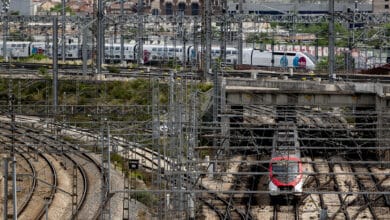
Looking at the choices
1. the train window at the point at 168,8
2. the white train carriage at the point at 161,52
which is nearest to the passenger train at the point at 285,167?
the white train carriage at the point at 161,52

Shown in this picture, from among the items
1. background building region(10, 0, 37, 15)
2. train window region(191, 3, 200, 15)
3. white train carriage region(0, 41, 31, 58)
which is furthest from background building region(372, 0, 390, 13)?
white train carriage region(0, 41, 31, 58)

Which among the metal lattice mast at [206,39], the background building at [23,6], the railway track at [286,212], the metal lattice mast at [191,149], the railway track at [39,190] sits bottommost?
the railway track at [286,212]

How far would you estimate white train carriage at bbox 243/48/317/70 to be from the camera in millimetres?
43469

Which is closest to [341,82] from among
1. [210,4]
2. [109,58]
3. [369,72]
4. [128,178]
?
[210,4]

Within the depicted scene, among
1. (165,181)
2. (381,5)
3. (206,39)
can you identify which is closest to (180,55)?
(206,39)

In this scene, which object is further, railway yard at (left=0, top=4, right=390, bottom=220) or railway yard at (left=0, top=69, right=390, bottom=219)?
railway yard at (left=0, top=4, right=390, bottom=220)

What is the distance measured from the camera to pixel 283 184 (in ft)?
65.6

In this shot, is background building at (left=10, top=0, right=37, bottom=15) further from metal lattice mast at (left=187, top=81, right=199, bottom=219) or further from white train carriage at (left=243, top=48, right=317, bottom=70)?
metal lattice mast at (left=187, top=81, right=199, bottom=219)

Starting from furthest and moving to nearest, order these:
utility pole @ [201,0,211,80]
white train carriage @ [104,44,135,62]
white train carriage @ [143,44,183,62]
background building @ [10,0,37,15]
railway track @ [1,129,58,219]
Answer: background building @ [10,0,37,15] < white train carriage @ [104,44,135,62] < white train carriage @ [143,44,183,62] < utility pole @ [201,0,211,80] < railway track @ [1,129,58,219]

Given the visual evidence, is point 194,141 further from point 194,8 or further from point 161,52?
point 194,8

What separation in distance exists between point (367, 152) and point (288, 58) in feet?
62.2

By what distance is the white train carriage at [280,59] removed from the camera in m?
43.5

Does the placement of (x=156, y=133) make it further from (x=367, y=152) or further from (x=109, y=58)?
(x=109, y=58)

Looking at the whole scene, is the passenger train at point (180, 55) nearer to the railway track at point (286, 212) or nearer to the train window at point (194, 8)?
the railway track at point (286, 212)
